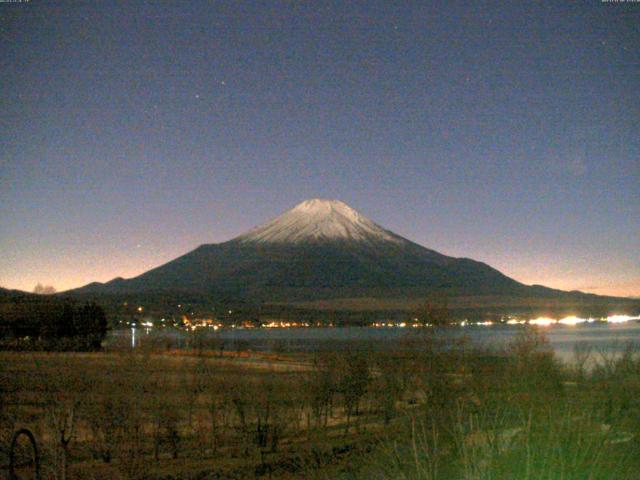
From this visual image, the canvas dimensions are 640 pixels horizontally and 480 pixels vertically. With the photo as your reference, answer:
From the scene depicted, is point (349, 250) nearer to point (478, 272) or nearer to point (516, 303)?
point (478, 272)

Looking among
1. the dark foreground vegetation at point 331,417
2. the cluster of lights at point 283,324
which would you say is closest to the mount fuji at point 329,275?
the cluster of lights at point 283,324

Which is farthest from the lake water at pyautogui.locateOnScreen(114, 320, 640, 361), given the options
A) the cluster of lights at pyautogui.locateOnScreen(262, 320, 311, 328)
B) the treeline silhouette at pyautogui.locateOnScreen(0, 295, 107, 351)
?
the cluster of lights at pyautogui.locateOnScreen(262, 320, 311, 328)

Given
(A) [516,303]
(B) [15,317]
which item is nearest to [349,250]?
(A) [516,303]

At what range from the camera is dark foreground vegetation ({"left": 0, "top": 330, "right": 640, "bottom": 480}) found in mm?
9062

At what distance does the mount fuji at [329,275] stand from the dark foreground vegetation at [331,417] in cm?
11781

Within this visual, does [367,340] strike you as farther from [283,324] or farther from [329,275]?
[329,275]

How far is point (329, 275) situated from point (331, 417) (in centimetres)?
15054

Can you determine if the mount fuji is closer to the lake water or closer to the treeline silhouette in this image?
the lake water

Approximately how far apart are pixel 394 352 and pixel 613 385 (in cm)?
1514

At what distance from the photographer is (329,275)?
173 metres

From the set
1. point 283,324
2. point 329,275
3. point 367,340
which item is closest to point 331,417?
point 367,340

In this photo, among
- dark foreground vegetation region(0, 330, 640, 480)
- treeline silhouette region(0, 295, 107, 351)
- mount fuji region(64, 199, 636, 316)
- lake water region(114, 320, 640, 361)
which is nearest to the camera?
dark foreground vegetation region(0, 330, 640, 480)

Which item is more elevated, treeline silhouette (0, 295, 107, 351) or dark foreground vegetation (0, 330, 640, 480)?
treeline silhouette (0, 295, 107, 351)

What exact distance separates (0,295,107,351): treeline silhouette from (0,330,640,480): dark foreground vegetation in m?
24.0
